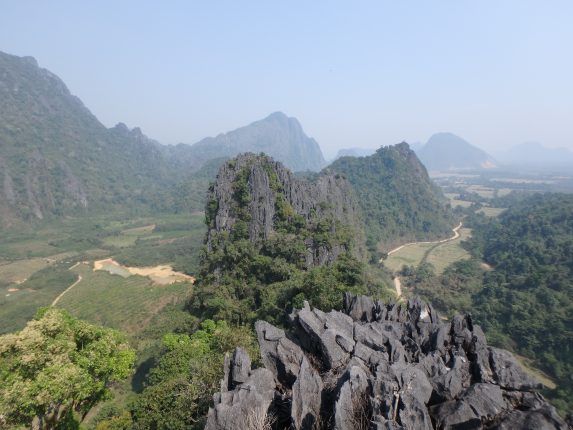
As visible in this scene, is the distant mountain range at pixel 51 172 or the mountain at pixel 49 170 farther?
the distant mountain range at pixel 51 172

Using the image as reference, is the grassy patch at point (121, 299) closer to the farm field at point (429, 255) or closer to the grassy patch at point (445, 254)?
the farm field at point (429, 255)

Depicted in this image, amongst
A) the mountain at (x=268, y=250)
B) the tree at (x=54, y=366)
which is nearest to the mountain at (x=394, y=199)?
the mountain at (x=268, y=250)

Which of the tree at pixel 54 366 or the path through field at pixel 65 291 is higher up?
the tree at pixel 54 366

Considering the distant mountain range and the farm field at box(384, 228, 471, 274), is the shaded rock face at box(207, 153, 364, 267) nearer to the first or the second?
the farm field at box(384, 228, 471, 274)

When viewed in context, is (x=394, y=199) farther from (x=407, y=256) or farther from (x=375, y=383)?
(x=375, y=383)

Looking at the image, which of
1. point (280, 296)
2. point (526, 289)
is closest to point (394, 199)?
point (526, 289)

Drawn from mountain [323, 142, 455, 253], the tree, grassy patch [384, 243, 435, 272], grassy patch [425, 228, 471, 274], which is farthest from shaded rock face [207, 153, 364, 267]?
the tree
